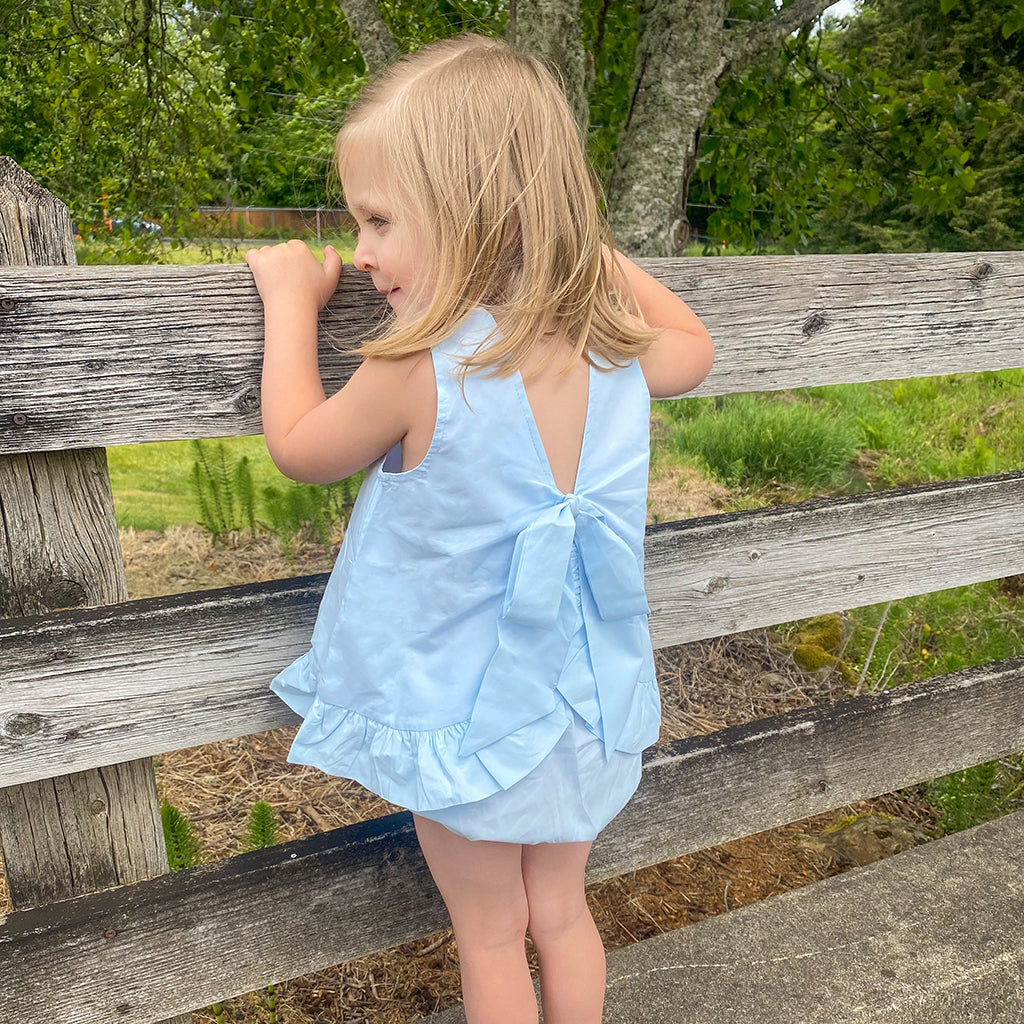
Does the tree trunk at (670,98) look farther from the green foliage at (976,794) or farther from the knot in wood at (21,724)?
the knot in wood at (21,724)

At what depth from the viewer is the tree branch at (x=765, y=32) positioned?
319 cm

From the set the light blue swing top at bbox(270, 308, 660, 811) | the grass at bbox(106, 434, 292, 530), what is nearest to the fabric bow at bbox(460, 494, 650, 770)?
the light blue swing top at bbox(270, 308, 660, 811)

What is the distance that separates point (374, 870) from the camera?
169 centimetres

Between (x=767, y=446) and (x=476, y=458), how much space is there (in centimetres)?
423

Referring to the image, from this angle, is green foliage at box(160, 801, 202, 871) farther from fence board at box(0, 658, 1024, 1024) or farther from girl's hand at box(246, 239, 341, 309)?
girl's hand at box(246, 239, 341, 309)

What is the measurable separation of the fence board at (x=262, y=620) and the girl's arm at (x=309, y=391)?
0.34 m

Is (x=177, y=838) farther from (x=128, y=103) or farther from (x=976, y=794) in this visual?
(x=128, y=103)

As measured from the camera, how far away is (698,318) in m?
1.63

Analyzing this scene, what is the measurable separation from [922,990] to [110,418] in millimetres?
1823

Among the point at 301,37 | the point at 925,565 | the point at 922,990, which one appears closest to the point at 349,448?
the point at 925,565

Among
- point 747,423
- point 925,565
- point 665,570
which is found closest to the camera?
point 665,570

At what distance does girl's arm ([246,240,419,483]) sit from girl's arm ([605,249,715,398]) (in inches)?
16.2

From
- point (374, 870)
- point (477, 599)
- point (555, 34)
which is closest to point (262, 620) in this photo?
point (477, 599)

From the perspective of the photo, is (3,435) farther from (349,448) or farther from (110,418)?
(349,448)
